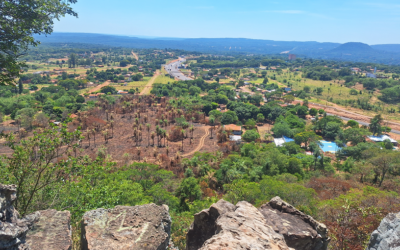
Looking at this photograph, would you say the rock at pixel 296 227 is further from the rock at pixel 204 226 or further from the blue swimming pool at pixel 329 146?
the blue swimming pool at pixel 329 146

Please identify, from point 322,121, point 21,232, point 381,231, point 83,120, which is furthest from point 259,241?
point 322,121

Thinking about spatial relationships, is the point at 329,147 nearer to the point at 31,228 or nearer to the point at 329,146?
the point at 329,146

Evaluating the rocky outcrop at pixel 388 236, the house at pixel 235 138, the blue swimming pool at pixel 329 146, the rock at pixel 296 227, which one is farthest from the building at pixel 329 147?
the rocky outcrop at pixel 388 236

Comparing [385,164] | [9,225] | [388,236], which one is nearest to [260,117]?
[385,164]

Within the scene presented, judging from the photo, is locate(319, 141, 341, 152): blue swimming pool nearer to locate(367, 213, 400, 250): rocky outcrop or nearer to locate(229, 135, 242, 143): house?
locate(229, 135, 242, 143): house

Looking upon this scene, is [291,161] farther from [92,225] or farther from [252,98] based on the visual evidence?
[252,98]

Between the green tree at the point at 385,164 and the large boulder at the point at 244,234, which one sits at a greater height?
the large boulder at the point at 244,234
